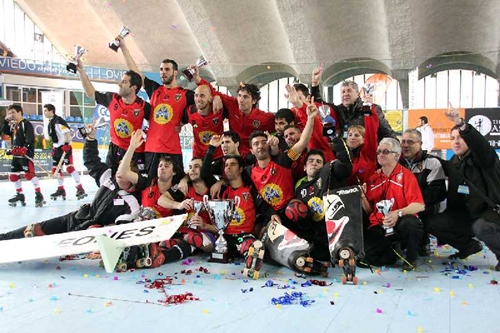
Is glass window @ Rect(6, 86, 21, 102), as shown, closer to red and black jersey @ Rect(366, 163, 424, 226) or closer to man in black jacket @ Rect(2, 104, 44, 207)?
man in black jacket @ Rect(2, 104, 44, 207)

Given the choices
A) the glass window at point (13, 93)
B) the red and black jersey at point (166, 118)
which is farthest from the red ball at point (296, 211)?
the glass window at point (13, 93)

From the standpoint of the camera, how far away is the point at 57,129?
8.98m

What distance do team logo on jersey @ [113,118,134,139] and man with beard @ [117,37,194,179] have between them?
0.70 ft

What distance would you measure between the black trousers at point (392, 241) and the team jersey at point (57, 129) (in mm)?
6830

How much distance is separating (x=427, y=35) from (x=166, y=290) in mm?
22902

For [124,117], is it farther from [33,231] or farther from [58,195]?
[58,195]

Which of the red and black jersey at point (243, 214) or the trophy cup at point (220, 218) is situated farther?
the red and black jersey at point (243, 214)

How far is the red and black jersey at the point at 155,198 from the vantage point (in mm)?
4375

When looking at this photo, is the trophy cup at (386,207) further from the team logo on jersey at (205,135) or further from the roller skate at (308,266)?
the team logo on jersey at (205,135)

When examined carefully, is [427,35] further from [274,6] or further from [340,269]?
[340,269]

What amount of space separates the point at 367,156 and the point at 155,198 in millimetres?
2025

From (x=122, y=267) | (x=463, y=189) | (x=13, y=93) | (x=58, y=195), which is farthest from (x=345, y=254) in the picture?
(x=13, y=93)

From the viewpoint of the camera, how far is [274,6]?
23.3m

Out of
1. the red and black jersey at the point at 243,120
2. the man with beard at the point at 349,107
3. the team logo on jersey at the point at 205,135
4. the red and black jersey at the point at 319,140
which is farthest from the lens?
the red and black jersey at the point at 243,120
